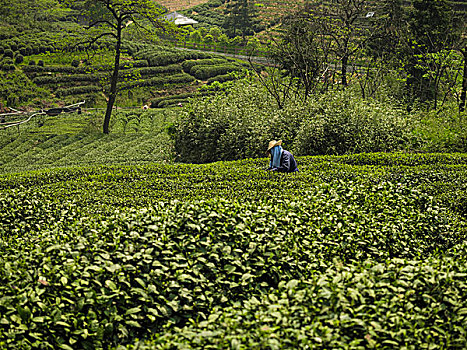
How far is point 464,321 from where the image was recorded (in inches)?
123

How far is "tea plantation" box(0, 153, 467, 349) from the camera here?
298 centimetres

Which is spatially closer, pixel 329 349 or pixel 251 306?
pixel 329 349

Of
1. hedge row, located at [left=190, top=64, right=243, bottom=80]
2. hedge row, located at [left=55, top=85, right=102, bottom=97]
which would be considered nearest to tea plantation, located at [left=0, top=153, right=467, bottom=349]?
hedge row, located at [left=55, top=85, right=102, bottom=97]

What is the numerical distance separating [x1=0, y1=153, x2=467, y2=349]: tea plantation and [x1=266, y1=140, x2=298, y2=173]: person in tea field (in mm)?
1994

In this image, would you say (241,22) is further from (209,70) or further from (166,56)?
(209,70)

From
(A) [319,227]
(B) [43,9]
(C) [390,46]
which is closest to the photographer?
(A) [319,227]

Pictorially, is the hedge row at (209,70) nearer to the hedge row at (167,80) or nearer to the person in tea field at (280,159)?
the hedge row at (167,80)

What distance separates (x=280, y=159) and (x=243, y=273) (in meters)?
4.62

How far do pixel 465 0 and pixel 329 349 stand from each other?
4675cm

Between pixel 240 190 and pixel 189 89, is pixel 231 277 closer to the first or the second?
pixel 240 190

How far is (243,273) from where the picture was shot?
398cm

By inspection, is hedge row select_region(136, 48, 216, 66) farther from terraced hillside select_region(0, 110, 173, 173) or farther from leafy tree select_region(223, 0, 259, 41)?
terraced hillside select_region(0, 110, 173, 173)

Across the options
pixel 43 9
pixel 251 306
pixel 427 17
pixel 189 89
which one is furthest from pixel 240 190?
pixel 43 9

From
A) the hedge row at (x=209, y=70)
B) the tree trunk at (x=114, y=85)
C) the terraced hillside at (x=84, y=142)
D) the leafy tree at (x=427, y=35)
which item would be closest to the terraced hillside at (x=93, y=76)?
the hedge row at (x=209, y=70)
